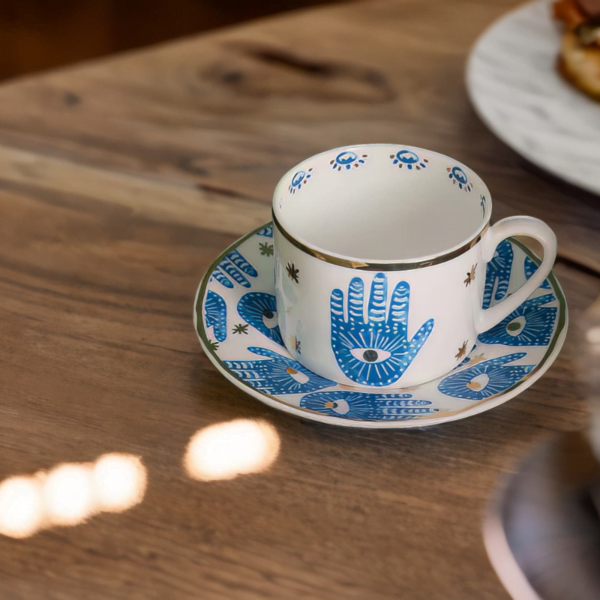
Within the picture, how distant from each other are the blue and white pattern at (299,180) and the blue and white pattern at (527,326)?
164mm

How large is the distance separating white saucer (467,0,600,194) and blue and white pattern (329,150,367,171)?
0.19m

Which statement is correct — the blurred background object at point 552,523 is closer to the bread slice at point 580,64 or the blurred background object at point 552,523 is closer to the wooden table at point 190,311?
the wooden table at point 190,311

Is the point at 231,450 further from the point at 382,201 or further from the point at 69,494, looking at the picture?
the point at 382,201

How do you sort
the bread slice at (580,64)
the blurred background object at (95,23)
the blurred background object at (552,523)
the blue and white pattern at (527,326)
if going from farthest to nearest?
1. the blurred background object at (95,23)
2. the bread slice at (580,64)
3. the blue and white pattern at (527,326)
4. the blurred background object at (552,523)

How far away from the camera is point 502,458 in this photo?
437 mm

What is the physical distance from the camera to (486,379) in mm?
458

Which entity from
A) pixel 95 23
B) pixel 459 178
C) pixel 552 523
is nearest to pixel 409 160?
pixel 459 178

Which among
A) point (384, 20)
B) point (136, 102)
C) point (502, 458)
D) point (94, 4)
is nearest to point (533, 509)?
point (502, 458)

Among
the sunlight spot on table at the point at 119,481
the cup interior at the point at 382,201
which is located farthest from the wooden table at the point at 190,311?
the cup interior at the point at 382,201

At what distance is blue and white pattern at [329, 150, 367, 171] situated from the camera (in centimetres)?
54

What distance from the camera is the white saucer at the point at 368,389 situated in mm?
439

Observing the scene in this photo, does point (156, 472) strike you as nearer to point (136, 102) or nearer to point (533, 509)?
point (533, 509)

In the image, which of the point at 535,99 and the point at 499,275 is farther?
the point at 535,99

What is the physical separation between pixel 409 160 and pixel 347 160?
0.05 m
